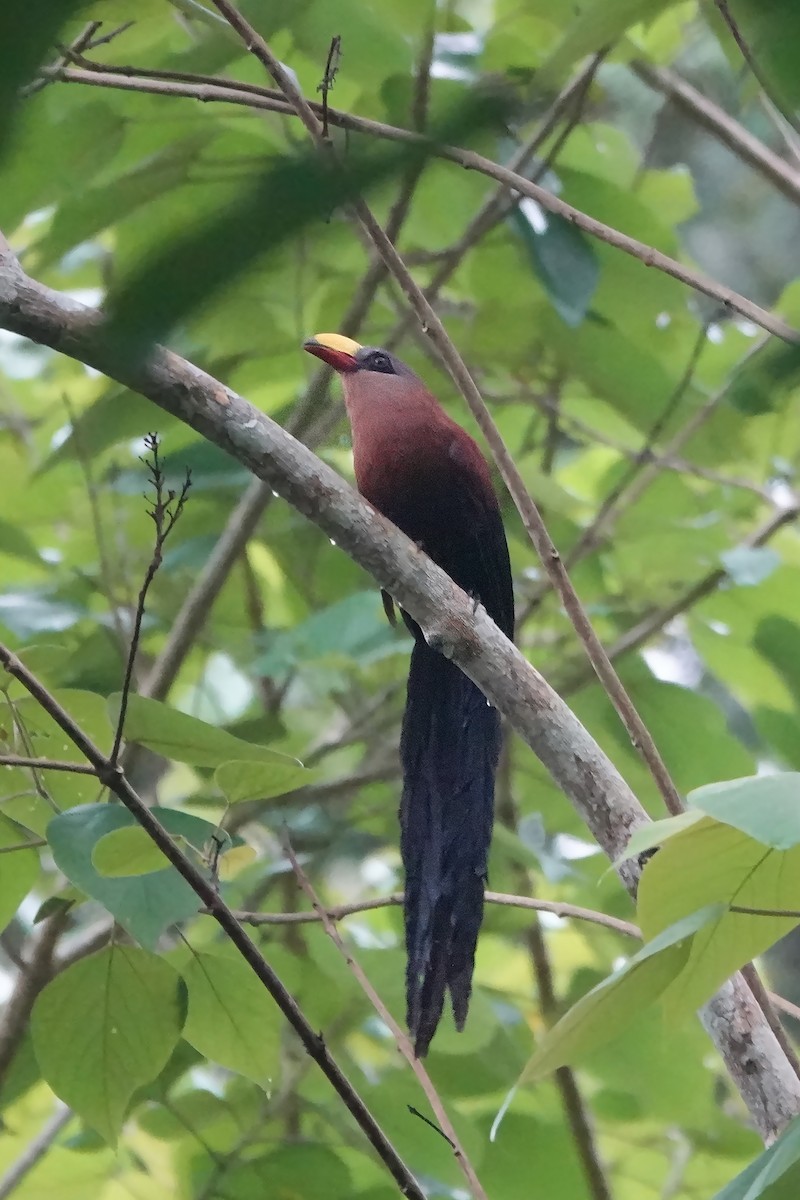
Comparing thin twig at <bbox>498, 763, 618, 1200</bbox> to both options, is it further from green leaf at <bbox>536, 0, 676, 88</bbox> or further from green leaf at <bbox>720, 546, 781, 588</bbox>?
green leaf at <bbox>536, 0, 676, 88</bbox>

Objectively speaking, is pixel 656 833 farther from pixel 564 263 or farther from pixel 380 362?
pixel 380 362

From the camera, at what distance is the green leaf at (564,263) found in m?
1.59

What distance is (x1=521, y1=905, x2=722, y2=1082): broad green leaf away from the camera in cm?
81

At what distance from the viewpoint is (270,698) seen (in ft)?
6.77

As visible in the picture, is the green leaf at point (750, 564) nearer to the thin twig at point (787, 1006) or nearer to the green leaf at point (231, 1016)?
the thin twig at point (787, 1006)

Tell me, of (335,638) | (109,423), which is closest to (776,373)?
(335,638)

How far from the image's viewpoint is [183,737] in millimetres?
1130

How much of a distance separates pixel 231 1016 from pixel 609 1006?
528 mm

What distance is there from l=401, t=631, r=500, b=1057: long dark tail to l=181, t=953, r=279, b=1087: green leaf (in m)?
0.16

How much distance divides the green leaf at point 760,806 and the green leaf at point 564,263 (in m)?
0.96

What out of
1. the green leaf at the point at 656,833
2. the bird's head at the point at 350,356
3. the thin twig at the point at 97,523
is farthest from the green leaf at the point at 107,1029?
the bird's head at the point at 350,356

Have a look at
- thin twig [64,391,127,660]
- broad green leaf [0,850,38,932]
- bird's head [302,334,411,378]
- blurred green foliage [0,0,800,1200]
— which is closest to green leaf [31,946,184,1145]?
blurred green foliage [0,0,800,1200]

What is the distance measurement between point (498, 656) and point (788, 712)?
2.54 ft

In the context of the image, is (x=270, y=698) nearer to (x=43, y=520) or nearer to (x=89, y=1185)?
(x=43, y=520)
